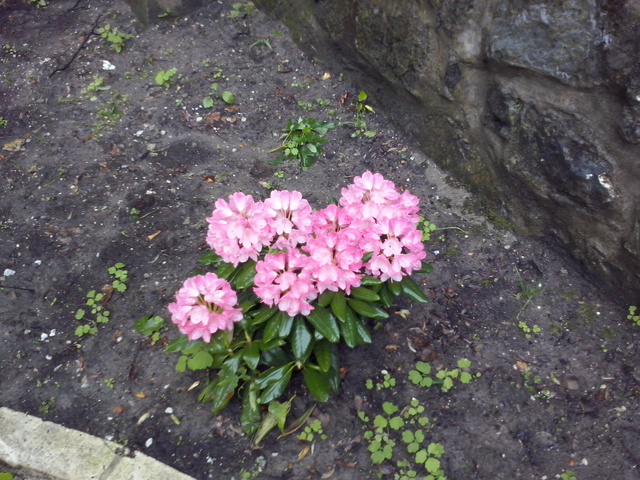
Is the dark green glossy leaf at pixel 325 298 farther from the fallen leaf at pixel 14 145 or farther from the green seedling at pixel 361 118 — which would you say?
the fallen leaf at pixel 14 145

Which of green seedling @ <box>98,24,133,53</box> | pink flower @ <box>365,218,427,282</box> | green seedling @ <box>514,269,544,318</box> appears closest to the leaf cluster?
pink flower @ <box>365,218,427,282</box>

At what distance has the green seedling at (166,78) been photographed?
13.1 feet

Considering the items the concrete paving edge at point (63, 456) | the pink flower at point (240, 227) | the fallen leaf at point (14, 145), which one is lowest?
the fallen leaf at point (14, 145)

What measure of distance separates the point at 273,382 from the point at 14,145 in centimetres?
257

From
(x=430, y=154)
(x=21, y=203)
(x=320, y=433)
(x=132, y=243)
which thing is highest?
(x=430, y=154)

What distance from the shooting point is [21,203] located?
334cm

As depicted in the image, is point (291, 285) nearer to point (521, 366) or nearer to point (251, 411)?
point (251, 411)

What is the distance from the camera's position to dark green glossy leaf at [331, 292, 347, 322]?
6.93 ft

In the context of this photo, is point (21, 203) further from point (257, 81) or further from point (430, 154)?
point (430, 154)

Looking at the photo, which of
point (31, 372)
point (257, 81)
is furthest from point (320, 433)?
point (257, 81)

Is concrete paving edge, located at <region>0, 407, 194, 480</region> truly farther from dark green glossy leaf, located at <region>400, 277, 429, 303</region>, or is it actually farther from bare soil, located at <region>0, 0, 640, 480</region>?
dark green glossy leaf, located at <region>400, 277, 429, 303</region>

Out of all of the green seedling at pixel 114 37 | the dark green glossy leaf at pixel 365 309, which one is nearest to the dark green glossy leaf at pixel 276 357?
the dark green glossy leaf at pixel 365 309

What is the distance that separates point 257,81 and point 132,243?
1570 mm

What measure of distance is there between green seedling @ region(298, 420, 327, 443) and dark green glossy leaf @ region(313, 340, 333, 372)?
0.29 meters
